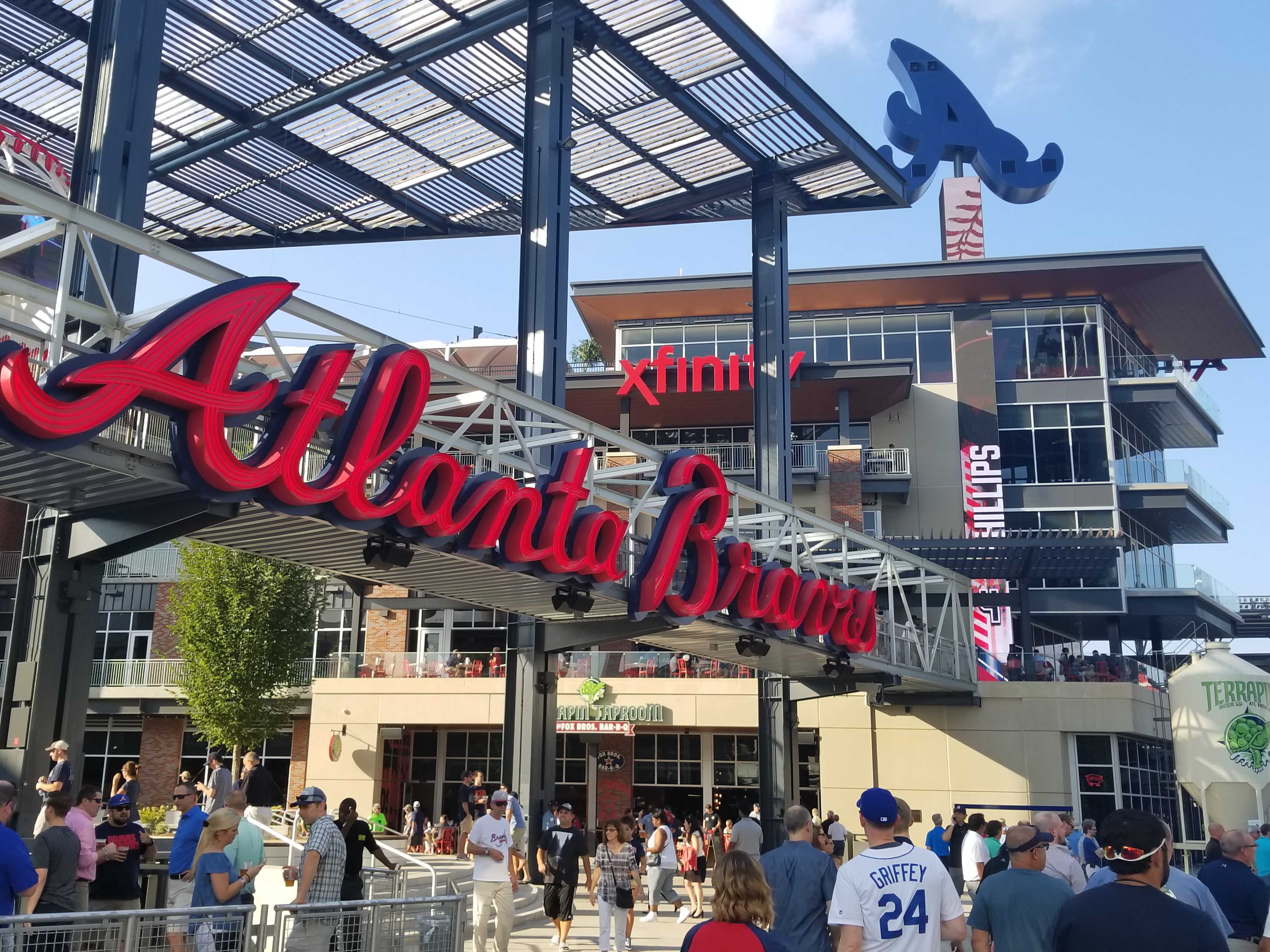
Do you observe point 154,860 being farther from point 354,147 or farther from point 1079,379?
point 1079,379

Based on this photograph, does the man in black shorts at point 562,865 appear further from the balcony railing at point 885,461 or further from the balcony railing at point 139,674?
A: the balcony railing at point 885,461

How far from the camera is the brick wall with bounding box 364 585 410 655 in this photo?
43.0 meters

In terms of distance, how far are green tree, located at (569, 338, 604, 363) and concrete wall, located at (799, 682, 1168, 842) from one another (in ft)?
123

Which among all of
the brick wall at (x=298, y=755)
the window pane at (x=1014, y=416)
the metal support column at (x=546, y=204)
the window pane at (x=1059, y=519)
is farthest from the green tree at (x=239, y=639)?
the window pane at (x=1059, y=519)

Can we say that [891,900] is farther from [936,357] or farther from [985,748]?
[936,357]

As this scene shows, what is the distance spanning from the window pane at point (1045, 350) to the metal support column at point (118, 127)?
129 ft

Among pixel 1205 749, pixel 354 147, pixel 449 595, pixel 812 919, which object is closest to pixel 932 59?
pixel 354 147

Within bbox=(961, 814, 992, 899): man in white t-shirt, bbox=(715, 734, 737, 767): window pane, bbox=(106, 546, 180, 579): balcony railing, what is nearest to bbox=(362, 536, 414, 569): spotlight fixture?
bbox=(961, 814, 992, 899): man in white t-shirt

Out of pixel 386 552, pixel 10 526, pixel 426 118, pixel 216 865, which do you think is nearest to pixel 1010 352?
pixel 426 118

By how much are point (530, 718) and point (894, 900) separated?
16139mm

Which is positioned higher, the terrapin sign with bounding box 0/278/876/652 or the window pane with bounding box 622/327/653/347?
the window pane with bounding box 622/327/653/347

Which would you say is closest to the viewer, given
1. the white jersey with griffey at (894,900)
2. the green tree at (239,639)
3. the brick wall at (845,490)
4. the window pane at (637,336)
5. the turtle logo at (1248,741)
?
the white jersey with griffey at (894,900)

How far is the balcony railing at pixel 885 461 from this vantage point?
158ft

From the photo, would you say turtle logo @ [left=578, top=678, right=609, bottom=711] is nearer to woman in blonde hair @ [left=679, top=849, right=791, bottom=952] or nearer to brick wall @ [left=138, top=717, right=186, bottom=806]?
brick wall @ [left=138, top=717, right=186, bottom=806]
